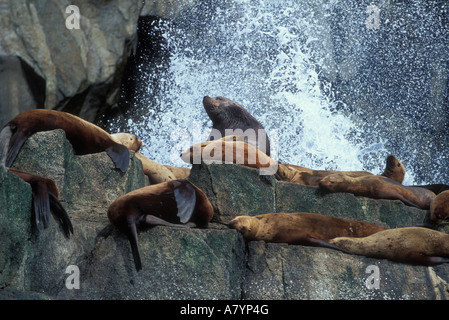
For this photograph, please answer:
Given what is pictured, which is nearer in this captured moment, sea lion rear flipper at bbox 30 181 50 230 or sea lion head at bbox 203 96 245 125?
sea lion rear flipper at bbox 30 181 50 230

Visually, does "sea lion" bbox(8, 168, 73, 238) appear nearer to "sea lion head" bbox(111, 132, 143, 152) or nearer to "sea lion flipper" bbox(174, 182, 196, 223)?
"sea lion flipper" bbox(174, 182, 196, 223)

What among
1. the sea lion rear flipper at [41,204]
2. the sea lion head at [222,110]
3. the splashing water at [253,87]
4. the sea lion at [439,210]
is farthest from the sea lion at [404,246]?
the splashing water at [253,87]

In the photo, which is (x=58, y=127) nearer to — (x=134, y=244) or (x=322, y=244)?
(x=134, y=244)

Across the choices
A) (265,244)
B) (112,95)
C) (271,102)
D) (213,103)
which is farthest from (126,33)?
(265,244)

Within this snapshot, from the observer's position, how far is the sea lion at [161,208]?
3.77 metres

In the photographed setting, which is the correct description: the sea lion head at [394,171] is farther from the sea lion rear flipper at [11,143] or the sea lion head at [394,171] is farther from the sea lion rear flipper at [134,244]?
the sea lion rear flipper at [11,143]

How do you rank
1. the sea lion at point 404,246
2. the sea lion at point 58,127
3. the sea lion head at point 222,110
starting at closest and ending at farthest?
the sea lion at point 404,246, the sea lion at point 58,127, the sea lion head at point 222,110

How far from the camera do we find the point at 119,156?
15.3 feet

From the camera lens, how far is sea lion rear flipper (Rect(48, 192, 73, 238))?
3.67 meters

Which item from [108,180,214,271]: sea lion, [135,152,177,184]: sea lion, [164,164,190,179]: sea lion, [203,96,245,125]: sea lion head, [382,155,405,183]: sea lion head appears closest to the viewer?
[108,180,214,271]: sea lion

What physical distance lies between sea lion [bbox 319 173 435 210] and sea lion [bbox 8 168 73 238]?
224cm

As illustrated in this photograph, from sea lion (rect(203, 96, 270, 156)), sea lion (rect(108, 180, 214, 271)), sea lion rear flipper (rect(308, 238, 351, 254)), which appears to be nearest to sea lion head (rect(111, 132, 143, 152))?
sea lion (rect(203, 96, 270, 156))

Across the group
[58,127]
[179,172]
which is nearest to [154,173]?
[179,172]

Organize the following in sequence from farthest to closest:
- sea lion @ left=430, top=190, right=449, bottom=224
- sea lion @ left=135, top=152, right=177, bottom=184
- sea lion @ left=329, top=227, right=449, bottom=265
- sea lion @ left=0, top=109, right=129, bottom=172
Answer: sea lion @ left=135, top=152, right=177, bottom=184 → sea lion @ left=430, top=190, right=449, bottom=224 → sea lion @ left=0, top=109, right=129, bottom=172 → sea lion @ left=329, top=227, right=449, bottom=265
